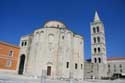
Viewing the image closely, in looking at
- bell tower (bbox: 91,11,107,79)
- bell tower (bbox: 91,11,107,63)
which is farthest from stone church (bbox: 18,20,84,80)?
bell tower (bbox: 91,11,107,63)

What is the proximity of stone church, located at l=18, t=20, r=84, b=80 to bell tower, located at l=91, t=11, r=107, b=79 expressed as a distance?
13.4 metres

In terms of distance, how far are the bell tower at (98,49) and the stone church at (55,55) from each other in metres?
13.4

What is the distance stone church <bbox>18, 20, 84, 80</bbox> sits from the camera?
2777cm

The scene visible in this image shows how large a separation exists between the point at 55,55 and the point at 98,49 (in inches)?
964

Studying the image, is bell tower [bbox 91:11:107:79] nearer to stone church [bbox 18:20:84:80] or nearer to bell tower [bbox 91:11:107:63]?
bell tower [bbox 91:11:107:63]

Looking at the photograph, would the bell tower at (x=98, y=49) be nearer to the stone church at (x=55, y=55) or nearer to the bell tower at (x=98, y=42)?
the bell tower at (x=98, y=42)

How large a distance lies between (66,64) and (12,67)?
12.1 m

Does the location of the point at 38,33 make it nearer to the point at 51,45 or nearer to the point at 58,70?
the point at 51,45

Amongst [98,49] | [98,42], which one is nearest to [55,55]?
[98,49]

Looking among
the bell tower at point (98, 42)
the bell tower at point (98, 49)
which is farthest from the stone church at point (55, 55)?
the bell tower at point (98, 42)

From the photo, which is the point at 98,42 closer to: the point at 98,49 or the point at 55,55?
the point at 98,49

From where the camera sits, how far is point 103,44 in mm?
48656

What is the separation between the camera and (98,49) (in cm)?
4822

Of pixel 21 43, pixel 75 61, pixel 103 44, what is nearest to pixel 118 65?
pixel 103 44
